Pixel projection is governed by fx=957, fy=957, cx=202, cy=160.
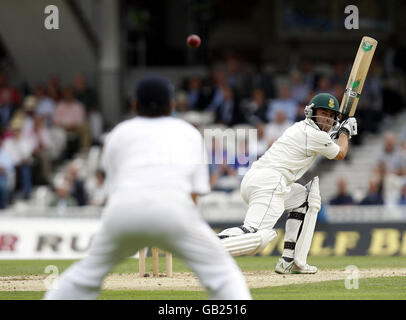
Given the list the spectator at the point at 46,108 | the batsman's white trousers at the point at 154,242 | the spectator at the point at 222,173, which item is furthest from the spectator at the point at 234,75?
the batsman's white trousers at the point at 154,242

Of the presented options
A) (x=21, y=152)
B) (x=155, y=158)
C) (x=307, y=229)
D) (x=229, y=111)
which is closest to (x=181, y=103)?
(x=229, y=111)

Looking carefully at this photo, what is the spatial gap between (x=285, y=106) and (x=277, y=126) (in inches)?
31.9

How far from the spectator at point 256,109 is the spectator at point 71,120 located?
3.34 meters

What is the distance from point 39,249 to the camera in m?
14.8

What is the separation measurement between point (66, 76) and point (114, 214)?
16093 millimetres

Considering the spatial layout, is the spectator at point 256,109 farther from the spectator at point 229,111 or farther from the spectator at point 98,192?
the spectator at point 98,192

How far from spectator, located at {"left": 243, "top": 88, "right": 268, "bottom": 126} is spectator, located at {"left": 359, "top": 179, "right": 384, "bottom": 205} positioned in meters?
2.76

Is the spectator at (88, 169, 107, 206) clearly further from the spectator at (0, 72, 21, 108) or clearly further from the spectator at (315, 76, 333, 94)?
the spectator at (315, 76, 333, 94)

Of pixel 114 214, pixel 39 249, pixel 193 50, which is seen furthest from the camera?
pixel 193 50

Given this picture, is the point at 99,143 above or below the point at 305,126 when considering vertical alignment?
below

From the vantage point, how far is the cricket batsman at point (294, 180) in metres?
9.18

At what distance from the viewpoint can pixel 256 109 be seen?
18516 millimetres
